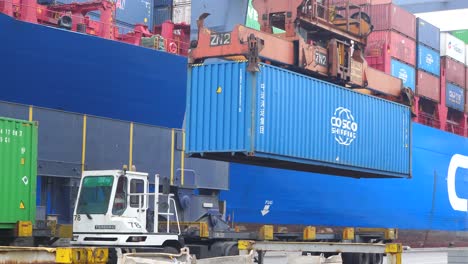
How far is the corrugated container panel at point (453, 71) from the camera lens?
29.3 metres

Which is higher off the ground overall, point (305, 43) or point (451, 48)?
point (451, 48)

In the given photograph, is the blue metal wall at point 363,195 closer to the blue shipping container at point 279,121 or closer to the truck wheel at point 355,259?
the blue shipping container at point 279,121

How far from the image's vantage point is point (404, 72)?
26516mm

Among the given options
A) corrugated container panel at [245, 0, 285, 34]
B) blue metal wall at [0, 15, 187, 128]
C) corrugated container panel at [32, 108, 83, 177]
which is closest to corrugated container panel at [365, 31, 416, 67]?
corrugated container panel at [245, 0, 285, 34]

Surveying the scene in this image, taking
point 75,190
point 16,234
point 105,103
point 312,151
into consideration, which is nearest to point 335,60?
point 312,151

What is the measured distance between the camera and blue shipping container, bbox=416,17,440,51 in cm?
2772

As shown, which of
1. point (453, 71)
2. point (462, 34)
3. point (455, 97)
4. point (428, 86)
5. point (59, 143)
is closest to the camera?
point (59, 143)

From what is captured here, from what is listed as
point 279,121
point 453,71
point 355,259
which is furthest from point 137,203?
point 453,71

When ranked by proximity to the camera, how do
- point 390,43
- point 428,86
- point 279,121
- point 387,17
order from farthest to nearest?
point 428,86
point 387,17
point 390,43
point 279,121

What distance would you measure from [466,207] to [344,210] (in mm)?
9797

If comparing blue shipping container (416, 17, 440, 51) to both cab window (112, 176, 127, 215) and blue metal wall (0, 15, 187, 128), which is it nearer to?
blue metal wall (0, 15, 187, 128)

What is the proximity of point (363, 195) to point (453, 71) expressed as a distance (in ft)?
25.0

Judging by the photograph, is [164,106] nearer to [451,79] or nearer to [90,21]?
[90,21]

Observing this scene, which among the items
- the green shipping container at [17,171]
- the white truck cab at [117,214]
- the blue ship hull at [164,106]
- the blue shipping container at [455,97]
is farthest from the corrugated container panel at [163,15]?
the blue shipping container at [455,97]
